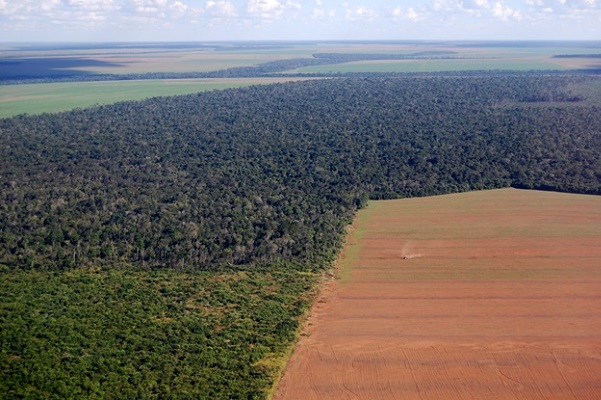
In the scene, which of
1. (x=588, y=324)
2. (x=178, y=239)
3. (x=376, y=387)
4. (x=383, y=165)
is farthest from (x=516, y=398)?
(x=383, y=165)

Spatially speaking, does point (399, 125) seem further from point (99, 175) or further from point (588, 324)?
point (588, 324)

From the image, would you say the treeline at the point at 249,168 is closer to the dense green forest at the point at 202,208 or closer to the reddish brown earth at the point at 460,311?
the dense green forest at the point at 202,208

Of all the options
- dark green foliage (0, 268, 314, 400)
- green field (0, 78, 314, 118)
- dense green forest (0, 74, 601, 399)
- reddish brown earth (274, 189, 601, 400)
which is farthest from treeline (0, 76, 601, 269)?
green field (0, 78, 314, 118)

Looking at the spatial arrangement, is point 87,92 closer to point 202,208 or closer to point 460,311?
point 202,208

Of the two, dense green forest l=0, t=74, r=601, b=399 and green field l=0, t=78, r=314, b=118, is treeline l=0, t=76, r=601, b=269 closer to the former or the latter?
dense green forest l=0, t=74, r=601, b=399

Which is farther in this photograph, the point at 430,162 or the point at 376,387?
the point at 430,162
